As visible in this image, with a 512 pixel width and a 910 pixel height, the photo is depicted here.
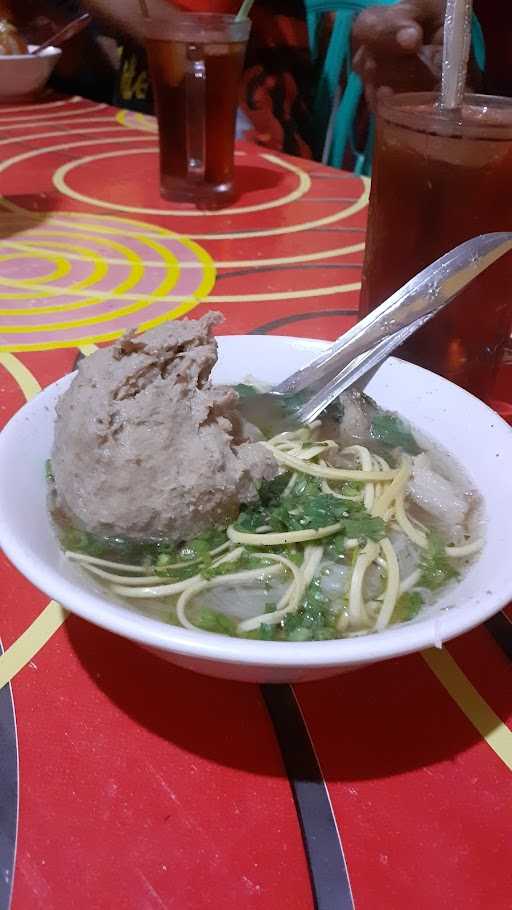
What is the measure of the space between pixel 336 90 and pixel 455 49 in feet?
9.83

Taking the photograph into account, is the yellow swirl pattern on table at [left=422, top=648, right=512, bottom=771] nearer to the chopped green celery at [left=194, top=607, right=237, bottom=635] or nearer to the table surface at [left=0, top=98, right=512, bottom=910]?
the table surface at [left=0, top=98, right=512, bottom=910]

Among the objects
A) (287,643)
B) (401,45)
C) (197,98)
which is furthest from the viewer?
(401,45)

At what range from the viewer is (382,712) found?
0.84m

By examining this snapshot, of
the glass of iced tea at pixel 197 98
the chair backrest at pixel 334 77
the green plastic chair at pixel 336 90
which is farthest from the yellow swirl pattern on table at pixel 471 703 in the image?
the chair backrest at pixel 334 77

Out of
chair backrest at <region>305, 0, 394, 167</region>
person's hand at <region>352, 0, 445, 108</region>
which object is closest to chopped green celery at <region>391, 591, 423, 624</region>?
person's hand at <region>352, 0, 445, 108</region>

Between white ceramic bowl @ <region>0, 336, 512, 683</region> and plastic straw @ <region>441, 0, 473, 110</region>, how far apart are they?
47cm

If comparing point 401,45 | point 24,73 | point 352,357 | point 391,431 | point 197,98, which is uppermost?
point 401,45

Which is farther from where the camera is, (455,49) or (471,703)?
(455,49)

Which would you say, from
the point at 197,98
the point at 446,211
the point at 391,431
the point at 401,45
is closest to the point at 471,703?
the point at 391,431

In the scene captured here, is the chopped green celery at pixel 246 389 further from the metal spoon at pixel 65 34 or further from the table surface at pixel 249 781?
the metal spoon at pixel 65 34

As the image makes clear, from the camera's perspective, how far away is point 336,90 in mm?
3820

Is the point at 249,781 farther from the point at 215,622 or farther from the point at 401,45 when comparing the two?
the point at 401,45

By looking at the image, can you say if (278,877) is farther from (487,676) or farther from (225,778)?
(487,676)

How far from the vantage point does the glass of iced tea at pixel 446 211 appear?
46.8 inches
